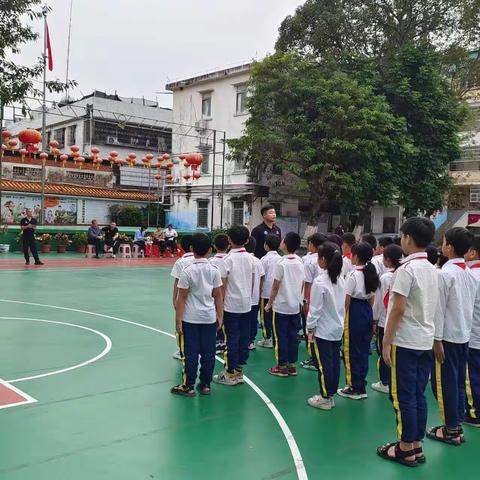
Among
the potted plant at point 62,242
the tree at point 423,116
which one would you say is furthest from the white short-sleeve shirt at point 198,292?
the tree at point 423,116

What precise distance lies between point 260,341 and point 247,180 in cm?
1611

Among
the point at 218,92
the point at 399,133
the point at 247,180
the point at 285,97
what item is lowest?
the point at 247,180

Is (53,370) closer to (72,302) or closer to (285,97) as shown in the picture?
(72,302)

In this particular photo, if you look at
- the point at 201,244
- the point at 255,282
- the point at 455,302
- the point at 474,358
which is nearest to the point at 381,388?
the point at 474,358

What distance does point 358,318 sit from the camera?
14.1 ft

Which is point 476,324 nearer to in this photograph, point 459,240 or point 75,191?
point 459,240

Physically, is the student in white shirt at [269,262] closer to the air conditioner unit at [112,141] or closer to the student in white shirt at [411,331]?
the student in white shirt at [411,331]

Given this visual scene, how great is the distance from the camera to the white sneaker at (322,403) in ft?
13.2

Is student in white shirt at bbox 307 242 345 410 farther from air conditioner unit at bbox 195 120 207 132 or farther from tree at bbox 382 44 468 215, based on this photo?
air conditioner unit at bbox 195 120 207 132

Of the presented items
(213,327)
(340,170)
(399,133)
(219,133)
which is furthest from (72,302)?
(219,133)

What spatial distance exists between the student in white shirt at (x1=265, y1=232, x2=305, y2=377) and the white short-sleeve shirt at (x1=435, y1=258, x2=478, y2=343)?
159 centimetres

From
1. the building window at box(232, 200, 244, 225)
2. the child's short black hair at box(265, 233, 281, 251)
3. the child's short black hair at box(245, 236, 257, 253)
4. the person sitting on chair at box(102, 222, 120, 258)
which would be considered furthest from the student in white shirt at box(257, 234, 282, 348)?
the building window at box(232, 200, 244, 225)

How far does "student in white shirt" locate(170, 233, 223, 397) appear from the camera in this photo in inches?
161

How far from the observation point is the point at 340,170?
17391 millimetres
